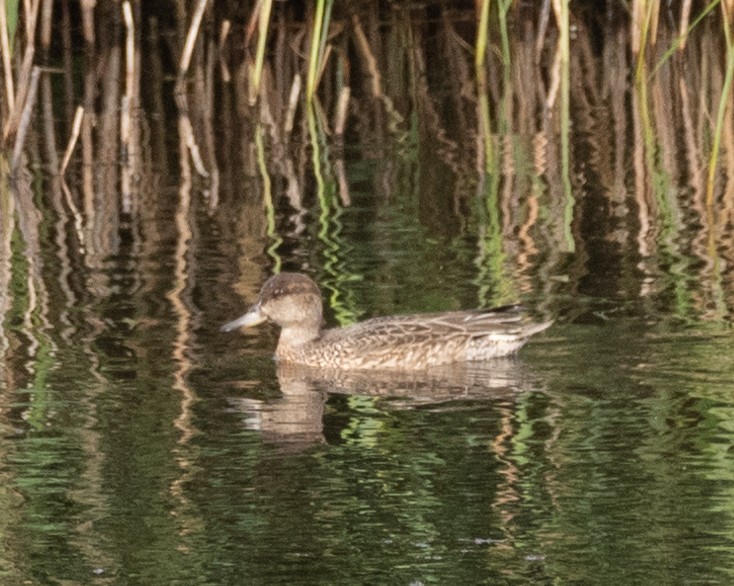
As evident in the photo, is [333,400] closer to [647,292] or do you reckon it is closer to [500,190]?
[647,292]

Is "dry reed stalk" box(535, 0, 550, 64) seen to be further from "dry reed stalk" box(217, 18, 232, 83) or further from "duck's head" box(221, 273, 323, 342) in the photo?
"duck's head" box(221, 273, 323, 342)

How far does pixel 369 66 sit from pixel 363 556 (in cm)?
1160

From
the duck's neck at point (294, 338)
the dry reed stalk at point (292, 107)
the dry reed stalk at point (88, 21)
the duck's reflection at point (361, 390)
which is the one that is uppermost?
the dry reed stalk at point (88, 21)

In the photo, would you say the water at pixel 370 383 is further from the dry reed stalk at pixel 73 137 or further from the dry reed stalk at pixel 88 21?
the dry reed stalk at pixel 88 21

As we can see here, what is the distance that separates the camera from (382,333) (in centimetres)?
884

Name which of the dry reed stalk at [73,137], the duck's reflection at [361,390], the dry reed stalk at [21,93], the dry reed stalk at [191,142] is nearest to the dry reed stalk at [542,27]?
the dry reed stalk at [191,142]

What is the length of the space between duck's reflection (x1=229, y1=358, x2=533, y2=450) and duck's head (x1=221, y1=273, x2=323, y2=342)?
0.25 m

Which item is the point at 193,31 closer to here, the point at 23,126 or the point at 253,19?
the point at 253,19

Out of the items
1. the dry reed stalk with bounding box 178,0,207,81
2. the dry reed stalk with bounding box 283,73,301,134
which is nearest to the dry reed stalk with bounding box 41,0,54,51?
the dry reed stalk with bounding box 178,0,207,81

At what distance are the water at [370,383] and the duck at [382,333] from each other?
12 cm

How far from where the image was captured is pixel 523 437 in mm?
7352

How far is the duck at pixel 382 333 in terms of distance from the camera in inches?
341

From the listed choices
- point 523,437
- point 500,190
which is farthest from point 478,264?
point 523,437

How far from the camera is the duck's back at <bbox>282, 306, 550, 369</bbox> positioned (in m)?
8.64
